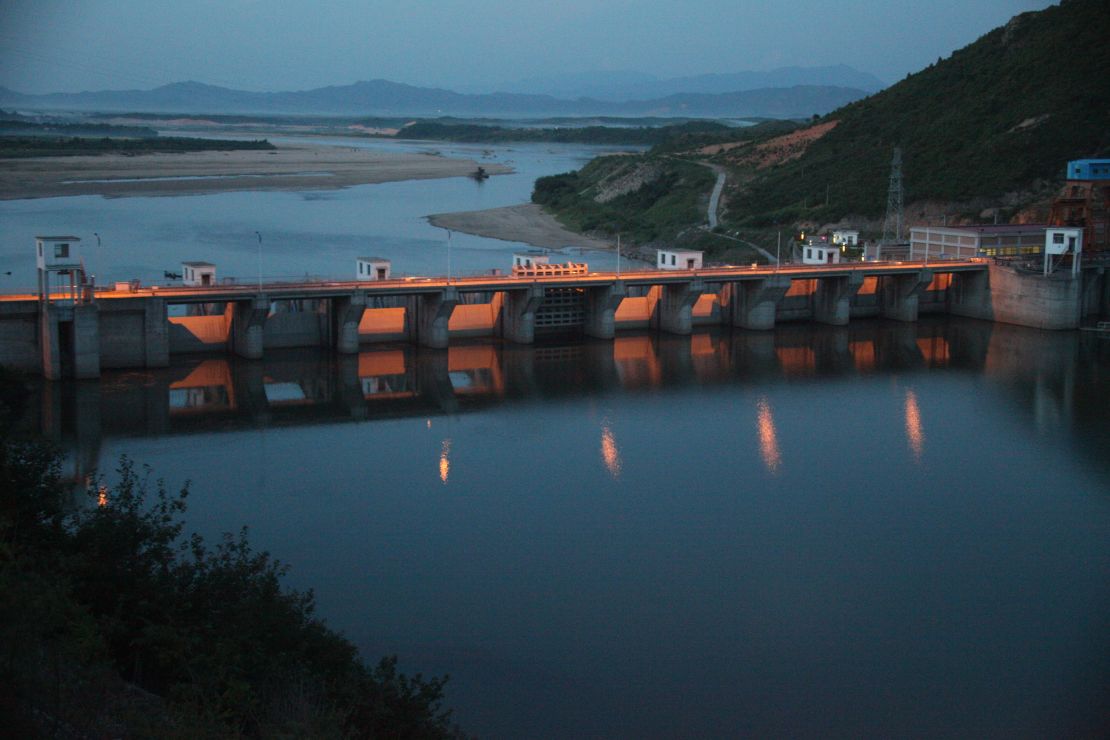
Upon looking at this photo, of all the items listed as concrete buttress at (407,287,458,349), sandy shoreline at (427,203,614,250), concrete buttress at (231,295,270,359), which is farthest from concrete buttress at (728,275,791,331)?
sandy shoreline at (427,203,614,250)

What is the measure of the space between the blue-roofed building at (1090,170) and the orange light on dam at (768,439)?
2654 cm

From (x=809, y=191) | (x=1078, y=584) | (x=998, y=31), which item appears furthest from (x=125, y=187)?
(x=1078, y=584)

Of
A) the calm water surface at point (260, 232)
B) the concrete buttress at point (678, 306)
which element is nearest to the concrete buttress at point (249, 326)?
the calm water surface at point (260, 232)

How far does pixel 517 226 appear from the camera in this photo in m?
93.1

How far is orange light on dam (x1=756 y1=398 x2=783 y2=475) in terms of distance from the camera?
110 feet

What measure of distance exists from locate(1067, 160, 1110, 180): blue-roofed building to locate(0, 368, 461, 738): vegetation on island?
4846 centimetres

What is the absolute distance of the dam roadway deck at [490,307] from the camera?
133ft

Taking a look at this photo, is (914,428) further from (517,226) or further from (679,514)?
(517,226)

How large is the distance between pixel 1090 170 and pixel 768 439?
3137 centimetres

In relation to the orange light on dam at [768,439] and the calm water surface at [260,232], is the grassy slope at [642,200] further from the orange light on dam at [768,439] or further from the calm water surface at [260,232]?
the orange light on dam at [768,439]

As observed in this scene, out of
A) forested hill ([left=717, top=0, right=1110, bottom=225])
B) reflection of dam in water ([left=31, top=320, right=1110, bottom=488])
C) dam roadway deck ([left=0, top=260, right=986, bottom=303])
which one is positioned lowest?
reflection of dam in water ([left=31, top=320, right=1110, bottom=488])

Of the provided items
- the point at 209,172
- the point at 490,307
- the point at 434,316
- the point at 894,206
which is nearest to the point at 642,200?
the point at 894,206

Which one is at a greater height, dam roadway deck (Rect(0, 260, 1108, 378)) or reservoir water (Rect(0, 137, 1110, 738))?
dam roadway deck (Rect(0, 260, 1108, 378))

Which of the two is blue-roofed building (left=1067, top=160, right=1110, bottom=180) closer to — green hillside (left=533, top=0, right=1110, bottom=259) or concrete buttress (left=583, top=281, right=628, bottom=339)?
green hillside (left=533, top=0, right=1110, bottom=259)
